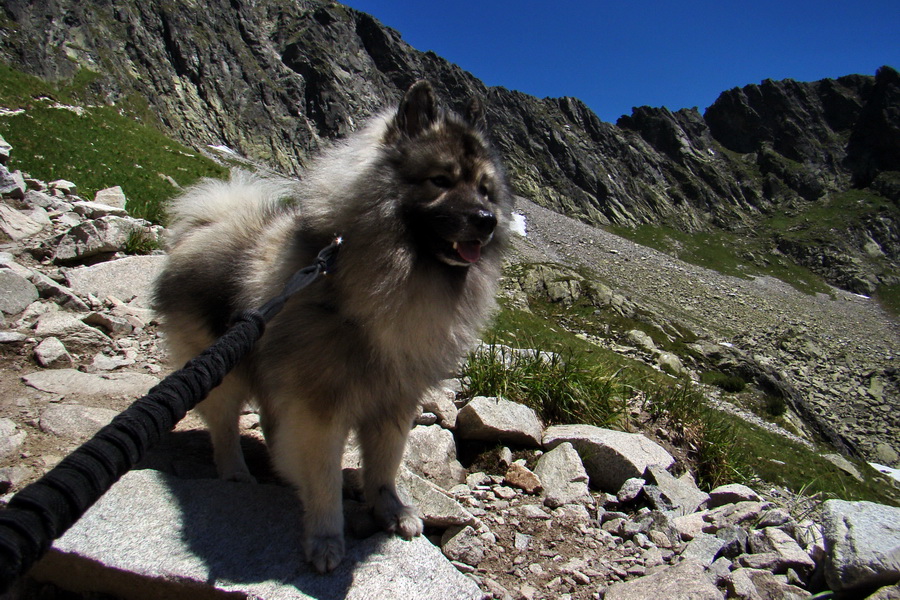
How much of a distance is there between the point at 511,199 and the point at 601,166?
140151 mm

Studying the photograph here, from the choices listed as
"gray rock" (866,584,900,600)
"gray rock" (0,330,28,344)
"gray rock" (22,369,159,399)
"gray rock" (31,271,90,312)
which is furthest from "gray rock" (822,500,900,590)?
"gray rock" (31,271,90,312)

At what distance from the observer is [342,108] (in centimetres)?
9938

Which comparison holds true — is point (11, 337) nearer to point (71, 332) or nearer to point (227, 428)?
point (71, 332)

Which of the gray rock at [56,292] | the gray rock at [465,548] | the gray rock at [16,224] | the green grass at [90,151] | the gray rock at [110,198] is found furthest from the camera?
the green grass at [90,151]

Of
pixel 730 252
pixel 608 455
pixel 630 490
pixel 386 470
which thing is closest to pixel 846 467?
pixel 608 455

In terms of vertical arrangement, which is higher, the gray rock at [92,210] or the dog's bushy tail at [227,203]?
the dog's bushy tail at [227,203]

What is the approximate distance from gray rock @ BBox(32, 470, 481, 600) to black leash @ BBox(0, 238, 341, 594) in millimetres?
1373

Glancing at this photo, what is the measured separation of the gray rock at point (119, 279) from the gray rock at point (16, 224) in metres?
1.74

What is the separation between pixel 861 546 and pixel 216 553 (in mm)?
3934

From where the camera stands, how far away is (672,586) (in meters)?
3.29

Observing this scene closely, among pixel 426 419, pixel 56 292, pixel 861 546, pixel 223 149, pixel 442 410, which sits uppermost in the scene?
pixel 223 149

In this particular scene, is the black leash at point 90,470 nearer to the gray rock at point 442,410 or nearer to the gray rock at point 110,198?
the gray rock at point 442,410

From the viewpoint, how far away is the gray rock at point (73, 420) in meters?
4.32

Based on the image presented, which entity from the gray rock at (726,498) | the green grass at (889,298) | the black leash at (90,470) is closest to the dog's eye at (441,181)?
the black leash at (90,470)
